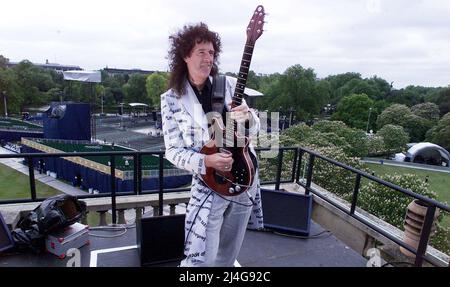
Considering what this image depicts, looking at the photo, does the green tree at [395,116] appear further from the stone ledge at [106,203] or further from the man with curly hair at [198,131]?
the man with curly hair at [198,131]

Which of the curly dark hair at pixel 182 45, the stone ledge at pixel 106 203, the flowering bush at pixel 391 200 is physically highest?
the curly dark hair at pixel 182 45

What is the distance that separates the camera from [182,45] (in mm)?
1785

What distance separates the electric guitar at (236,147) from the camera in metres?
1.73

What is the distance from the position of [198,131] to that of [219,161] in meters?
0.23

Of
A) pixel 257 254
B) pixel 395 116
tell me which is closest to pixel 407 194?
pixel 257 254

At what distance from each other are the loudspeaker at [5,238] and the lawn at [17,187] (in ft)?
45.2

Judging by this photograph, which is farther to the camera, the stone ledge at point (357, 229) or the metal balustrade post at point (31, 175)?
the stone ledge at point (357, 229)

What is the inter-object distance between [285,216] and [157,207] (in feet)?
5.87

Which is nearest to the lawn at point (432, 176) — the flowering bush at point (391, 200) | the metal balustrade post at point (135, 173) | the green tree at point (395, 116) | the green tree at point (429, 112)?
the flowering bush at point (391, 200)

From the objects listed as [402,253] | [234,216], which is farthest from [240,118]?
[402,253]

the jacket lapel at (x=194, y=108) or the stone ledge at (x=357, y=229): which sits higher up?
the jacket lapel at (x=194, y=108)

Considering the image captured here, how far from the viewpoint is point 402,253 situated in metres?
3.29

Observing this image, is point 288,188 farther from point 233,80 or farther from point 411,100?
point 411,100

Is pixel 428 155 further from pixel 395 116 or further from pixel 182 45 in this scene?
pixel 182 45
